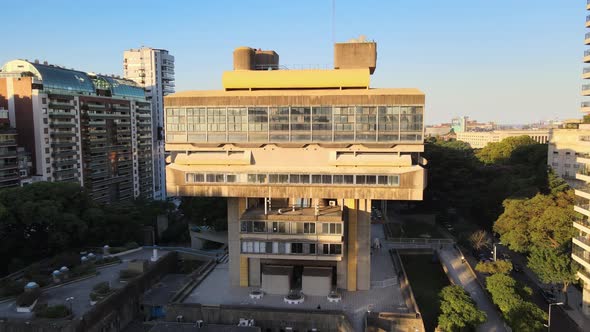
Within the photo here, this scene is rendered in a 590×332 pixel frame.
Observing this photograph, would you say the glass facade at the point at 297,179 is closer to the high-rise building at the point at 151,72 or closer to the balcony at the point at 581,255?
the balcony at the point at 581,255

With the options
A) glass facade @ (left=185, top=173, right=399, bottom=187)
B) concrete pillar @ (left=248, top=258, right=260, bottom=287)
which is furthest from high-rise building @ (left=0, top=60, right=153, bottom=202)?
concrete pillar @ (left=248, top=258, right=260, bottom=287)

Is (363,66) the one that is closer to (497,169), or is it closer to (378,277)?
(378,277)

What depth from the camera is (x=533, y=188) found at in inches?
2408

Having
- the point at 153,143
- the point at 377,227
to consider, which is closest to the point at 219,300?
the point at 377,227

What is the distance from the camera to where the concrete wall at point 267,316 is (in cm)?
3588

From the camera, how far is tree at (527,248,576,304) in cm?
4194

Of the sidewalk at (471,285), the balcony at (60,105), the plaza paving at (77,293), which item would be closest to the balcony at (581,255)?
the sidewalk at (471,285)

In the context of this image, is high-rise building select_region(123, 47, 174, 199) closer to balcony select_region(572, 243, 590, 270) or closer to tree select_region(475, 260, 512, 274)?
tree select_region(475, 260, 512, 274)

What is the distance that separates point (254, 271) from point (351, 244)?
31.5 ft

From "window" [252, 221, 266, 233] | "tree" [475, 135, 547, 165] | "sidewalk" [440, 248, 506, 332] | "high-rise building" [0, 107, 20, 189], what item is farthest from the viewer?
"tree" [475, 135, 547, 165]

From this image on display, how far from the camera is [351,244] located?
1613 inches

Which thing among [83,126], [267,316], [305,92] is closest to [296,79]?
[305,92]

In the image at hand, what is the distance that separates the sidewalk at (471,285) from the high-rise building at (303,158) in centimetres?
1055

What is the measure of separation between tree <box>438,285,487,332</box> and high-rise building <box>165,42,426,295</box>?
8.36 meters
